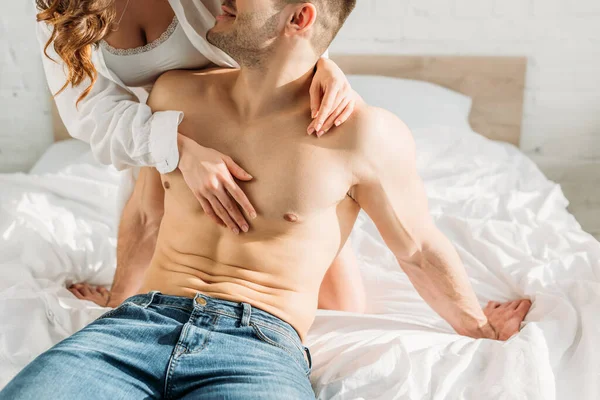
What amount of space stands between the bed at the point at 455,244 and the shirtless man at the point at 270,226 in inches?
4.5

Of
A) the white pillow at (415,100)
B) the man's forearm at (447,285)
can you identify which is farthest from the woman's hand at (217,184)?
the white pillow at (415,100)

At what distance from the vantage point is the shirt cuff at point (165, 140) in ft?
4.25

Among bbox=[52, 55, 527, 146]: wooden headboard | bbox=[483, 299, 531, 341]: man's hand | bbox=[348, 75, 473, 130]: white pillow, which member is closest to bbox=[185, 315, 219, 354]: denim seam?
bbox=[483, 299, 531, 341]: man's hand

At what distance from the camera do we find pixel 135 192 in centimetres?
163

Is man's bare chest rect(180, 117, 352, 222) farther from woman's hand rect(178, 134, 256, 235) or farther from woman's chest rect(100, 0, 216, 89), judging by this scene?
woman's chest rect(100, 0, 216, 89)

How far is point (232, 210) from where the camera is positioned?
48.9 inches

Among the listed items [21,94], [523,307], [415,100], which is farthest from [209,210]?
[21,94]

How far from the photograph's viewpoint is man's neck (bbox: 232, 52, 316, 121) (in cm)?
129

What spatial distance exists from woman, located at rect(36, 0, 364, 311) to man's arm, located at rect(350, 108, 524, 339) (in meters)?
0.08

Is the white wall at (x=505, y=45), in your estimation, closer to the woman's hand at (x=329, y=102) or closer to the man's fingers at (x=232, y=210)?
the woman's hand at (x=329, y=102)

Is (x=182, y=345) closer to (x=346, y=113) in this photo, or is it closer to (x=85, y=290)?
(x=346, y=113)

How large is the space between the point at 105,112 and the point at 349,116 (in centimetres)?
54

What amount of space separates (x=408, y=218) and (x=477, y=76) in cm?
168

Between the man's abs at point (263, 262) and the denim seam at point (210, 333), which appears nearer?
the denim seam at point (210, 333)
